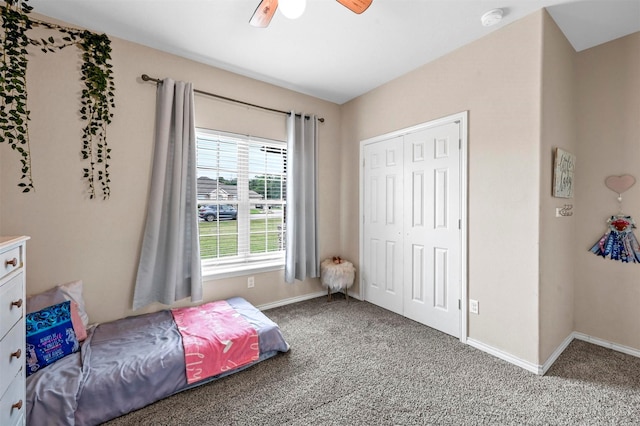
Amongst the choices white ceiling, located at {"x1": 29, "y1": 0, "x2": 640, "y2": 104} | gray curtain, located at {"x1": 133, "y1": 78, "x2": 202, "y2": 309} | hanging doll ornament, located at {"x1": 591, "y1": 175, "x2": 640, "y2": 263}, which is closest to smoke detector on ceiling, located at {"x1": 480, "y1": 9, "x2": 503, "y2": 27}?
white ceiling, located at {"x1": 29, "y1": 0, "x2": 640, "y2": 104}

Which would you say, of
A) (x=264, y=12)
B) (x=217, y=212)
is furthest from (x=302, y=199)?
(x=264, y=12)

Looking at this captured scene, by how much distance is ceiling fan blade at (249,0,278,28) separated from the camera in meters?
1.69

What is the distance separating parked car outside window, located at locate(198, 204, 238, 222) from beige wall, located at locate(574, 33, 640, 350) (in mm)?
3398

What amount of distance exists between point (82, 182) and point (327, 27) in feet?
7.69

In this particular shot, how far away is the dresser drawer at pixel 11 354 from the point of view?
1.13 m

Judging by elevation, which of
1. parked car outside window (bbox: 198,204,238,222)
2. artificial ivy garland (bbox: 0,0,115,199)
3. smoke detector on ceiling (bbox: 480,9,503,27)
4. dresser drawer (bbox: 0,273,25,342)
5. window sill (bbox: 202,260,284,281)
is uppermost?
smoke detector on ceiling (bbox: 480,9,503,27)

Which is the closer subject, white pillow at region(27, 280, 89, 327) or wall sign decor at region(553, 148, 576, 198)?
white pillow at region(27, 280, 89, 327)

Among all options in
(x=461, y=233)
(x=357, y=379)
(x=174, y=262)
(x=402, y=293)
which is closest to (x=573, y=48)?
(x=461, y=233)

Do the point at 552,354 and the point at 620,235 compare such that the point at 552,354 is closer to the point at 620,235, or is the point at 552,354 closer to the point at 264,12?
the point at 620,235

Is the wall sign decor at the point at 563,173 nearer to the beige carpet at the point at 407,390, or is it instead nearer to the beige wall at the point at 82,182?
the beige carpet at the point at 407,390

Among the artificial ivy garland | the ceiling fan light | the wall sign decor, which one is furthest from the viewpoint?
the wall sign decor

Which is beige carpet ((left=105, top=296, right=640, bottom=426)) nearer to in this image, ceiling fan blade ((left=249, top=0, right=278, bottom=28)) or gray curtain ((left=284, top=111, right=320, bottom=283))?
gray curtain ((left=284, top=111, right=320, bottom=283))

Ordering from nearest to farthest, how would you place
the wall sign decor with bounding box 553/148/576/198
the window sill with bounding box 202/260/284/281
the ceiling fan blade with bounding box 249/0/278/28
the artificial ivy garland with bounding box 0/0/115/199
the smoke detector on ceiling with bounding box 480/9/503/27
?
1. the ceiling fan blade with bounding box 249/0/278/28
2. the artificial ivy garland with bounding box 0/0/115/199
3. the smoke detector on ceiling with bounding box 480/9/503/27
4. the wall sign decor with bounding box 553/148/576/198
5. the window sill with bounding box 202/260/284/281

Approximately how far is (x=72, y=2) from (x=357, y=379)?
3.37 metres
